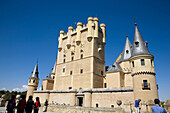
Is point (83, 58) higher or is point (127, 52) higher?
point (127, 52)

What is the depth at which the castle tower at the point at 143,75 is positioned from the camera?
48.9 ft

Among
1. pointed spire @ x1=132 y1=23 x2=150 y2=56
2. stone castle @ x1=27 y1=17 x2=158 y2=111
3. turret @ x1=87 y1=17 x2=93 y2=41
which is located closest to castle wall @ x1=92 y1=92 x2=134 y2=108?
stone castle @ x1=27 y1=17 x2=158 y2=111

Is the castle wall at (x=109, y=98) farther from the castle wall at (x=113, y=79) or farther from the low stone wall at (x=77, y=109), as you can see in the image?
the castle wall at (x=113, y=79)

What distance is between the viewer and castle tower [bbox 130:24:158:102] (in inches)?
586

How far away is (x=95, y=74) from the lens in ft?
89.8

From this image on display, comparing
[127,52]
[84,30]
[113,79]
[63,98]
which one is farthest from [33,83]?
[127,52]

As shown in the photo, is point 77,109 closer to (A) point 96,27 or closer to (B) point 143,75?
(B) point 143,75

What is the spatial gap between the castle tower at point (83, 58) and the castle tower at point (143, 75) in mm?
11295

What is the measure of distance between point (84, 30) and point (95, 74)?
12.0 metres

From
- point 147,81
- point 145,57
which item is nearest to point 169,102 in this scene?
point 147,81

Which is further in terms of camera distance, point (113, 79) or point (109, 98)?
point (113, 79)

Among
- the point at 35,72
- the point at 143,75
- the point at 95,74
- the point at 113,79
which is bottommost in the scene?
the point at 113,79

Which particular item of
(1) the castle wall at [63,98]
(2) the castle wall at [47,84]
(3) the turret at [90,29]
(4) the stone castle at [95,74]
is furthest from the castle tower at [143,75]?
(2) the castle wall at [47,84]

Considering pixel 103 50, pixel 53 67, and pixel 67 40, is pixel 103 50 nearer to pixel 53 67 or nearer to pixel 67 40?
pixel 67 40
